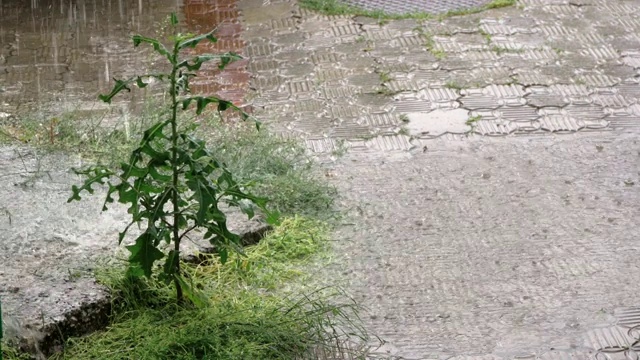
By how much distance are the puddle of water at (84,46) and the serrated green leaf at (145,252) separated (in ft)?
9.61

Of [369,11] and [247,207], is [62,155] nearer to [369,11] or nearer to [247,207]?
[247,207]

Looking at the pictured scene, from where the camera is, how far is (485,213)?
18.4 ft

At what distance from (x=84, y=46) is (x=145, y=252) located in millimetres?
4183

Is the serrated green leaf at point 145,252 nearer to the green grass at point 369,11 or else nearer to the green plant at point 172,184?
the green plant at point 172,184

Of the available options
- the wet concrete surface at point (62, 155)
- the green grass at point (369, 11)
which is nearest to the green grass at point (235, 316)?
the wet concrete surface at point (62, 155)

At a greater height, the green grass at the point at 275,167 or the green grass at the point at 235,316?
the green grass at the point at 275,167

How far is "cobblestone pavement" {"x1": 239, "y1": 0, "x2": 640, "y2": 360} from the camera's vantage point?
4.71 metres

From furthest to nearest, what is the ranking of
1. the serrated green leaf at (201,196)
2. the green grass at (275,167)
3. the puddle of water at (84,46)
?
1. the puddle of water at (84,46)
2. the green grass at (275,167)
3. the serrated green leaf at (201,196)

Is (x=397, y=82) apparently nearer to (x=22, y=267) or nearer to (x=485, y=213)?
(x=485, y=213)

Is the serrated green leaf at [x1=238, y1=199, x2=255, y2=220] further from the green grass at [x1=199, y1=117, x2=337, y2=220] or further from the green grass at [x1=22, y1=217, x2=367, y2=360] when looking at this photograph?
the green grass at [x1=199, y1=117, x2=337, y2=220]

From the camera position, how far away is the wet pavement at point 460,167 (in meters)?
4.68

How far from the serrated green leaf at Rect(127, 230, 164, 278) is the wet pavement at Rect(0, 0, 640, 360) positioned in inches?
14.2

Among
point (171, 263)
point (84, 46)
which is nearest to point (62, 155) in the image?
point (171, 263)

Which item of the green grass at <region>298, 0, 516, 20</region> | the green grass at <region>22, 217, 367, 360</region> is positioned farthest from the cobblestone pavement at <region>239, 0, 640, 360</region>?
the green grass at <region>22, 217, 367, 360</region>
